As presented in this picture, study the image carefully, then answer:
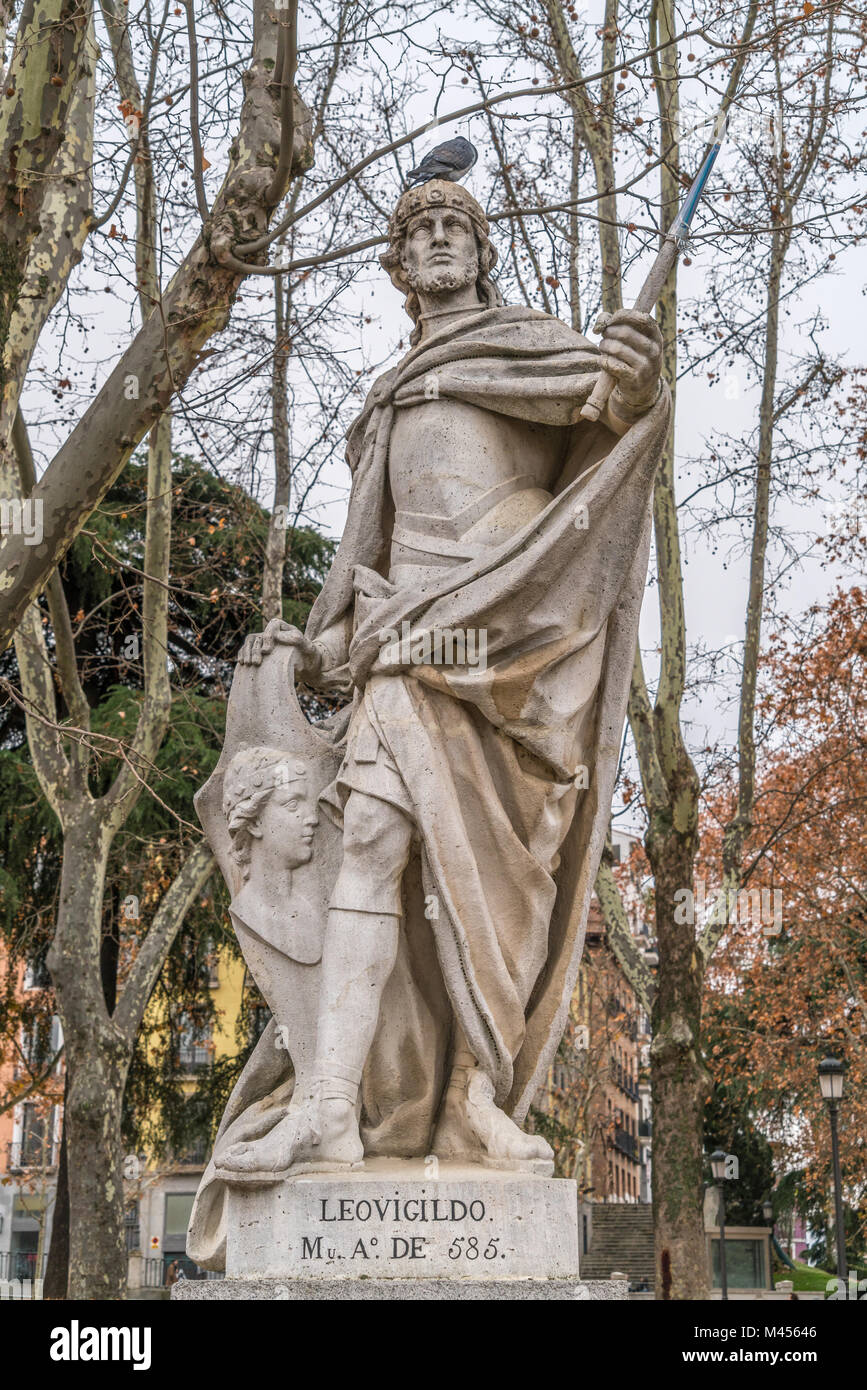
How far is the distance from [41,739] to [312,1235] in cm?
911

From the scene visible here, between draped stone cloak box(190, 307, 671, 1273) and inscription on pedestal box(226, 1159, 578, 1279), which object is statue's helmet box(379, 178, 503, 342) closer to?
draped stone cloak box(190, 307, 671, 1273)

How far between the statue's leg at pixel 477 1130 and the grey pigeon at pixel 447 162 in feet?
9.58

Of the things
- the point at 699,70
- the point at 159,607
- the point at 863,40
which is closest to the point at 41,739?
the point at 159,607

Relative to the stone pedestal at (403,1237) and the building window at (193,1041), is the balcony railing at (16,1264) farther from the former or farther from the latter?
the stone pedestal at (403,1237)

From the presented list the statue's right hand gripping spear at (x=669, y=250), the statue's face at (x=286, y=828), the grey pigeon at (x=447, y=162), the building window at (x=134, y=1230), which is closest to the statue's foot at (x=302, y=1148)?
the statue's face at (x=286, y=828)

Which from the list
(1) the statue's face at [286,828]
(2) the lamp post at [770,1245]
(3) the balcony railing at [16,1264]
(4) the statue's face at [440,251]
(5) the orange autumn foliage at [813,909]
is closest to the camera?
A: (1) the statue's face at [286,828]

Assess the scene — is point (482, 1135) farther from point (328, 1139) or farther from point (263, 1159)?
point (263, 1159)

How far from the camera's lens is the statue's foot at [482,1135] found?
4621 mm

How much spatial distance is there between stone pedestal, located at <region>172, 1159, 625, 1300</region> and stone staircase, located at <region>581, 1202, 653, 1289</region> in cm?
3750

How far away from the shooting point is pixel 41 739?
12992 mm

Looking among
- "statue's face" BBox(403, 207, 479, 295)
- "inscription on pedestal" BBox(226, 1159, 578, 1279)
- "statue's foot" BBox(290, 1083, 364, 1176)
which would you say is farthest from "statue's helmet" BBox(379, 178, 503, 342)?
"inscription on pedestal" BBox(226, 1159, 578, 1279)

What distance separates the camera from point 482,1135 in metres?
4.75

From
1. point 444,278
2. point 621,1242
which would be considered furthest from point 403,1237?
point 621,1242
